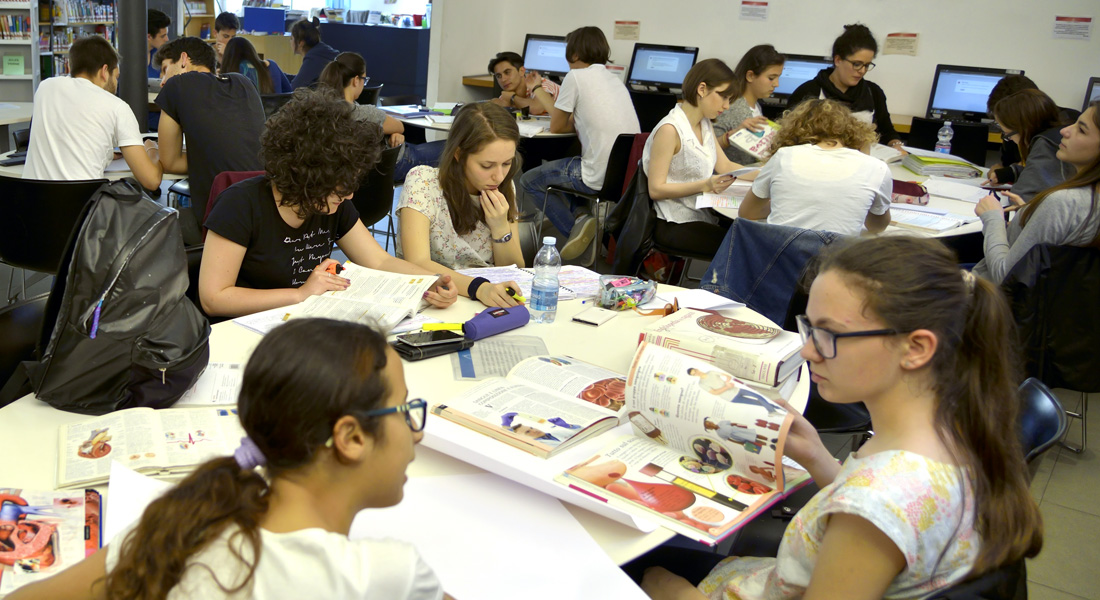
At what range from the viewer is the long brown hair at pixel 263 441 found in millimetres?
805

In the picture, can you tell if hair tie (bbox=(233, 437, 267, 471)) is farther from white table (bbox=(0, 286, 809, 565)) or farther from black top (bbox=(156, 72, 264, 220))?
black top (bbox=(156, 72, 264, 220))

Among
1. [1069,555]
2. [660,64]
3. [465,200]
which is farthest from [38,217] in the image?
[660,64]

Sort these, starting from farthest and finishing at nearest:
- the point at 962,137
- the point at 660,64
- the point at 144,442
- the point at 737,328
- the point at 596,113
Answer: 1. the point at 660,64
2. the point at 962,137
3. the point at 596,113
4. the point at 737,328
5. the point at 144,442

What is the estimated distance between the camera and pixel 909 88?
20.5ft

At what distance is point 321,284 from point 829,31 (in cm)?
548

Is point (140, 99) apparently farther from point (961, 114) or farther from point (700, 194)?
point (961, 114)

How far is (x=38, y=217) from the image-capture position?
296 cm

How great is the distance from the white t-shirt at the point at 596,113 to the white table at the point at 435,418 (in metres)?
2.77

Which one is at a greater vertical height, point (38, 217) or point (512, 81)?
point (512, 81)

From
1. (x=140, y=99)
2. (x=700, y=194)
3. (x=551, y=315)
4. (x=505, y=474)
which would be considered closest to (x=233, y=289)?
(x=551, y=315)

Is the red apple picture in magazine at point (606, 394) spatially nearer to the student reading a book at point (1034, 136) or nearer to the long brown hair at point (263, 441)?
the long brown hair at point (263, 441)

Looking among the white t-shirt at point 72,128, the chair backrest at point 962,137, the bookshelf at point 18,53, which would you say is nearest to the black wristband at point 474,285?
the white t-shirt at point 72,128

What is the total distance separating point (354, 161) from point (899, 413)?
149 cm

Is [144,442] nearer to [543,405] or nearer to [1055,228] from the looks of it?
[543,405]
